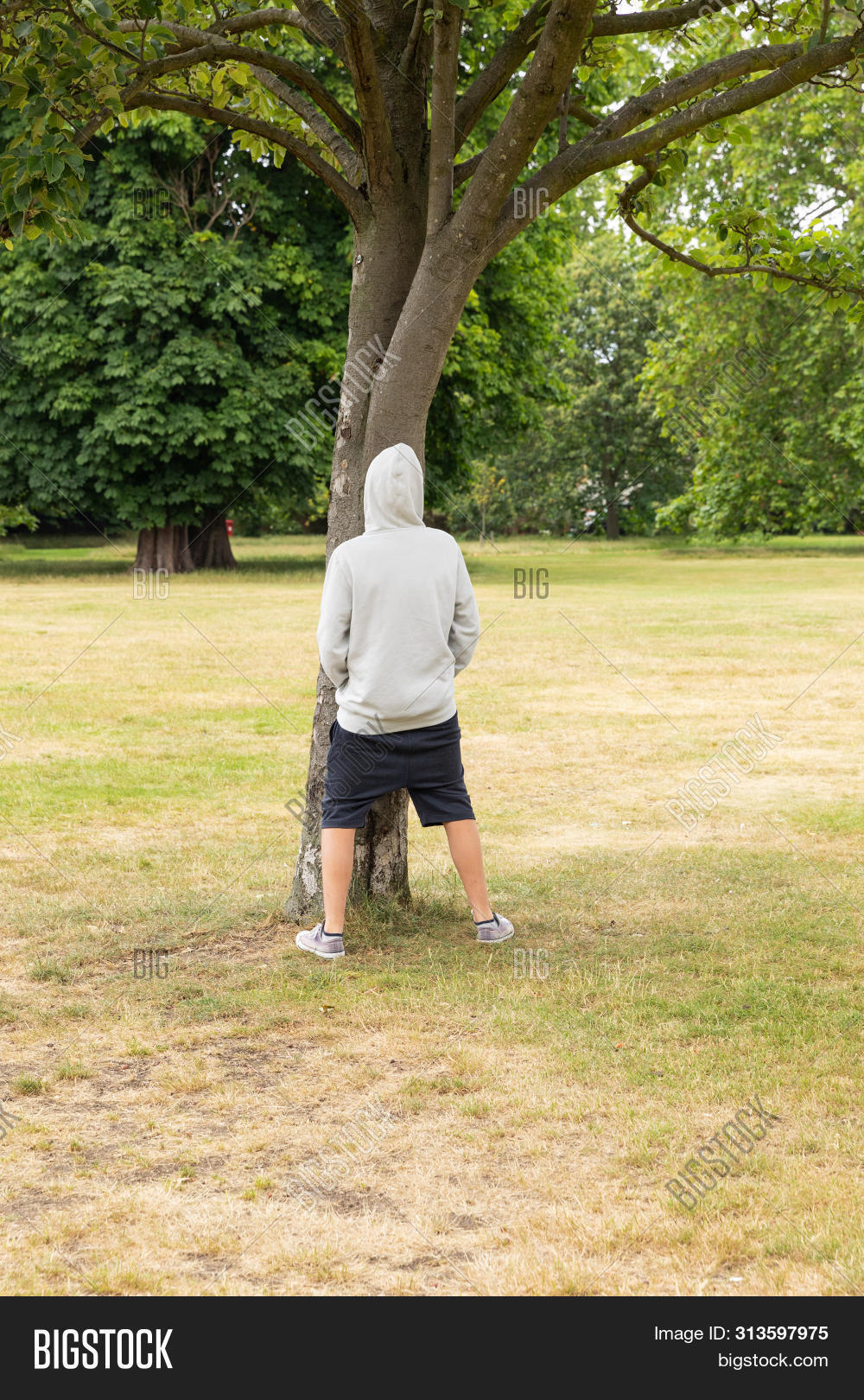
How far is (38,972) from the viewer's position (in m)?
5.48

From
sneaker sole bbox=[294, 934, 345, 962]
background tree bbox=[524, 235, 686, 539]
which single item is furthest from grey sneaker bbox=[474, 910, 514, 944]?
background tree bbox=[524, 235, 686, 539]

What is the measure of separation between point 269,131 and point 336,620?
2465 millimetres

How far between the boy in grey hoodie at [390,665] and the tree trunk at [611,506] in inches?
1999

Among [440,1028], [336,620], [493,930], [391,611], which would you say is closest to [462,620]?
[391,611]

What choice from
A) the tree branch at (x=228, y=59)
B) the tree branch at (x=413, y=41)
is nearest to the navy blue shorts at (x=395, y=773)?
the tree branch at (x=228, y=59)

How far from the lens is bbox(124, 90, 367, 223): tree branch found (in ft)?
19.6

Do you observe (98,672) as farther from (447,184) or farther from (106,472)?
(106,472)

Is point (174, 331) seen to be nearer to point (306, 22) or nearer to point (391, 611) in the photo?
point (306, 22)

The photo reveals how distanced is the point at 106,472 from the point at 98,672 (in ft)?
47.0

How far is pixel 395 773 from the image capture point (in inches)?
216

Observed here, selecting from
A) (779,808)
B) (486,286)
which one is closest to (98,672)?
(779,808)

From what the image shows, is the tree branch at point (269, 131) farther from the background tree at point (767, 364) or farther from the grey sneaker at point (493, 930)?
the background tree at point (767, 364)

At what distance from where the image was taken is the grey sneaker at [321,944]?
18.2ft

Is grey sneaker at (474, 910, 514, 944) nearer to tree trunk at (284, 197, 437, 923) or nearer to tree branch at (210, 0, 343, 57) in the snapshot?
tree trunk at (284, 197, 437, 923)
